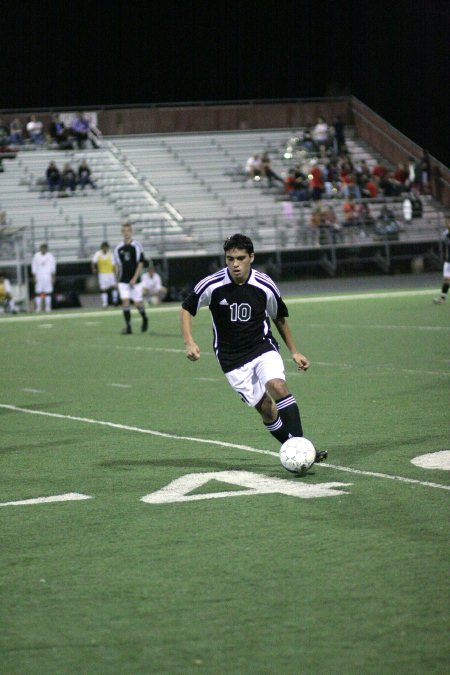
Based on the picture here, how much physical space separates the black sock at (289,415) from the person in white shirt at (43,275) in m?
23.1

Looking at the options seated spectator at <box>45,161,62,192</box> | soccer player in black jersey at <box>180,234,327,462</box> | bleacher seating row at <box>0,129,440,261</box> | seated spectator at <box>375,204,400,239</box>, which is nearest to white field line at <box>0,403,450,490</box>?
soccer player in black jersey at <box>180,234,327,462</box>

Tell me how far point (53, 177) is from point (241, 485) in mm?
30250

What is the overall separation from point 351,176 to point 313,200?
6.93 feet

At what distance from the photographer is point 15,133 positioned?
38594 millimetres

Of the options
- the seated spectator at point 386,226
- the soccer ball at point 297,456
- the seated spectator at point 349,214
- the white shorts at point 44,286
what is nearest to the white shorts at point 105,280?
the white shorts at point 44,286

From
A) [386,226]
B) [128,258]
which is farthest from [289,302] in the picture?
[386,226]

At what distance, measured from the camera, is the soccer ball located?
299 inches

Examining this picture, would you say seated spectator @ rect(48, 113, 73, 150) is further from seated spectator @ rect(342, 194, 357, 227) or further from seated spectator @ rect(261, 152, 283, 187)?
seated spectator @ rect(342, 194, 357, 227)

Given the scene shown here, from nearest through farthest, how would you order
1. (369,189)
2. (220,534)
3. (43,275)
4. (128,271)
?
(220,534), (128,271), (43,275), (369,189)

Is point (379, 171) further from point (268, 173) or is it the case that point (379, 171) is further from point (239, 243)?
point (239, 243)

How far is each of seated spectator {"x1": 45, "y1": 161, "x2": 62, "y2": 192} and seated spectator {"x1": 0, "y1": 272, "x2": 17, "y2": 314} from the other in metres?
7.13

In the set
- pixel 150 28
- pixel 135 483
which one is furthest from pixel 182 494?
pixel 150 28

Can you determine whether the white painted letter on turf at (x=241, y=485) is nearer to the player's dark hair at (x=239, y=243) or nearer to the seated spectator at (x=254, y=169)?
the player's dark hair at (x=239, y=243)

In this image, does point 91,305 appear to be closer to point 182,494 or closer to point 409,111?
point 409,111
